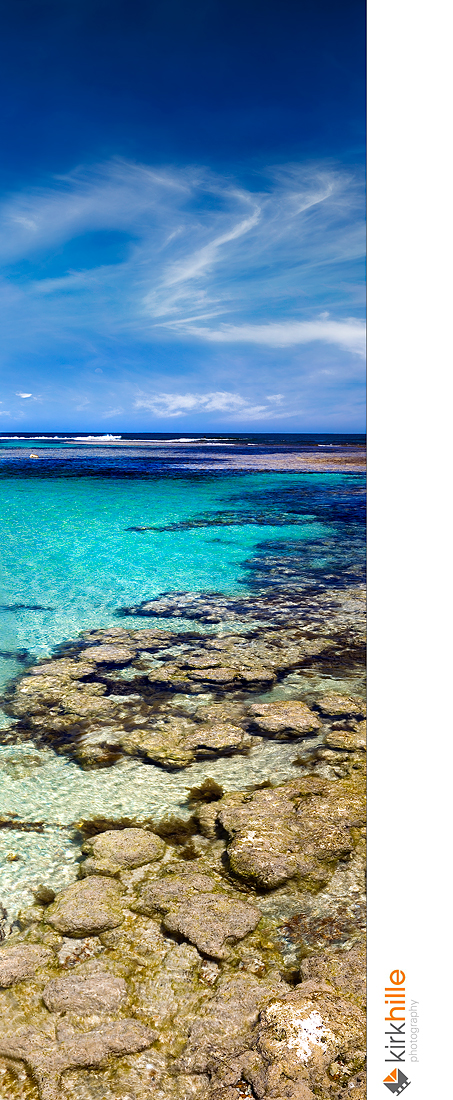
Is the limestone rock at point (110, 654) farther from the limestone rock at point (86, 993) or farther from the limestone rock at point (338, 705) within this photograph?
the limestone rock at point (86, 993)

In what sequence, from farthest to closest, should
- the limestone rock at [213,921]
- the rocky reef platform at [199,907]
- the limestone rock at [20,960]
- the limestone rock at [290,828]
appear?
the limestone rock at [290,828] < the limestone rock at [213,921] < the limestone rock at [20,960] < the rocky reef platform at [199,907]

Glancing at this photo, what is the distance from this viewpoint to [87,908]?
247 centimetres

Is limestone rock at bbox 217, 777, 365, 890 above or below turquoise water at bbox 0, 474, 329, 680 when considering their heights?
below

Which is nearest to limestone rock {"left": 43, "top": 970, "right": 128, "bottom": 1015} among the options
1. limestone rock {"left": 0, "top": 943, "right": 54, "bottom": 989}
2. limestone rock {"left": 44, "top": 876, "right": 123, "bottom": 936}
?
limestone rock {"left": 0, "top": 943, "right": 54, "bottom": 989}

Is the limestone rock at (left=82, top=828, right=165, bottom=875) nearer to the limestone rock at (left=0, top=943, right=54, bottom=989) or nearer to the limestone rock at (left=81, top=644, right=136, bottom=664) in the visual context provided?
the limestone rock at (left=0, top=943, right=54, bottom=989)

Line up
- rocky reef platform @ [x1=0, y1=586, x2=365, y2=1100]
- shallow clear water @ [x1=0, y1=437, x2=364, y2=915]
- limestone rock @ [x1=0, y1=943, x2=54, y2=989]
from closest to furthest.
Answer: rocky reef platform @ [x1=0, y1=586, x2=365, y2=1100] → limestone rock @ [x1=0, y1=943, x2=54, y2=989] → shallow clear water @ [x1=0, y1=437, x2=364, y2=915]

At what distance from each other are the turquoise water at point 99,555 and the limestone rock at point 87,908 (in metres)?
2.96

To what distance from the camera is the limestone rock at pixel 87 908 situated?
2379mm

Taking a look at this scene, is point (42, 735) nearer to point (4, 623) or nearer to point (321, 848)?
point (321, 848)

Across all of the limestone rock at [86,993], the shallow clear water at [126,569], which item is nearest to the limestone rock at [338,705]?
the shallow clear water at [126,569]

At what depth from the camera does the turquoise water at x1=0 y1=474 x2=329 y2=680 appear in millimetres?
7125
